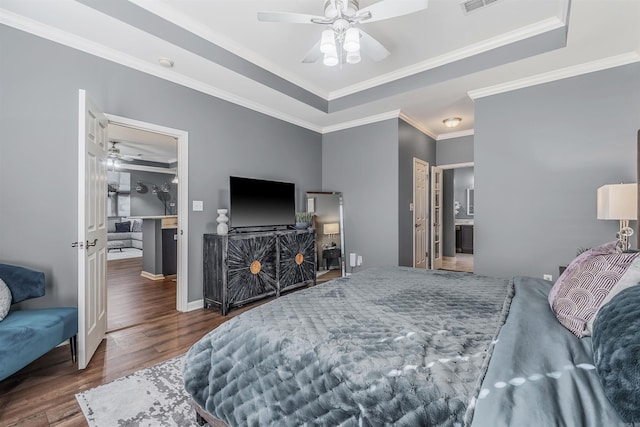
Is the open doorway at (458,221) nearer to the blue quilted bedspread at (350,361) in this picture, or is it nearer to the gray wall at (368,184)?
the gray wall at (368,184)

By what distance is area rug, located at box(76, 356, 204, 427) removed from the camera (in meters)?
1.60

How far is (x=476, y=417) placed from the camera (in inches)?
30.3

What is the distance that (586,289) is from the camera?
3.98ft

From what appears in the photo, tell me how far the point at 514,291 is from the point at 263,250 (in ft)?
8.77

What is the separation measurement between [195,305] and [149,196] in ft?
23.5

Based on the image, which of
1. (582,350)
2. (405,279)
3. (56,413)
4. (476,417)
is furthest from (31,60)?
(582,350)

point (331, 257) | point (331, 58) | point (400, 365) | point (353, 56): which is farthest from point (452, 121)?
point (400, 365)

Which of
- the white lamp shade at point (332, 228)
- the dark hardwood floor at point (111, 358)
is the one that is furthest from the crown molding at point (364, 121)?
the dark hardwood floor at point (111, 358)

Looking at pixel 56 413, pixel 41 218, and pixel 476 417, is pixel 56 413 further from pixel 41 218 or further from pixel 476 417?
pixel 476 417

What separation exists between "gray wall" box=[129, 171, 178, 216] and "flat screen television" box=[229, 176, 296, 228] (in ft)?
19.9

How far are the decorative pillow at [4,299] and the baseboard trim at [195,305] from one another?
1597 millimetres

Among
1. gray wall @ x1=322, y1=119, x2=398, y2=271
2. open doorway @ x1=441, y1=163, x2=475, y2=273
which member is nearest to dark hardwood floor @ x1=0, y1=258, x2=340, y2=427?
gray wall @ x1=322, y1=119, x2=398, y2=271

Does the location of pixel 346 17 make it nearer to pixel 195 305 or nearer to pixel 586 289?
pixel 586 289

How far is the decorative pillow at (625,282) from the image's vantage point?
3.49 feet
